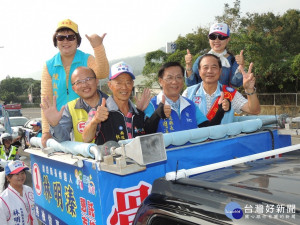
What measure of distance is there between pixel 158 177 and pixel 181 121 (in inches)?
37.7

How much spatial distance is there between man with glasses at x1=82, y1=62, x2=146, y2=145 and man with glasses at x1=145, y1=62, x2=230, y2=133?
0.17 meters

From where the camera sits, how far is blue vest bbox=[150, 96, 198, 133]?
2.58m

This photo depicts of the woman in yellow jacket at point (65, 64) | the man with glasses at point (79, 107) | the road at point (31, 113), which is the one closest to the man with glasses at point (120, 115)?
the man with glasses at point (79, 107)

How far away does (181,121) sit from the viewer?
266 cm

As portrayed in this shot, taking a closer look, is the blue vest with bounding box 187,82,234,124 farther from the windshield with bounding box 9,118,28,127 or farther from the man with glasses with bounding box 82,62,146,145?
the windshield with bounding box 9,118,28,127

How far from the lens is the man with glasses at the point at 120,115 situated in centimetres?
Answer: 229

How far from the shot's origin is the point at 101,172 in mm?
1620

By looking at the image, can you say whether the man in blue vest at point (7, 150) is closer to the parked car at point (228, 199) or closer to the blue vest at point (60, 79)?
the blue vest at point (60, 79)

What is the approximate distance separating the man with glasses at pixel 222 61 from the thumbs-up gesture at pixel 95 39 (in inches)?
40.1

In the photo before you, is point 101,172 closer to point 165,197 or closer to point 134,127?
point 165,197

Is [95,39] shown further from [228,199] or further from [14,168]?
[228,199]

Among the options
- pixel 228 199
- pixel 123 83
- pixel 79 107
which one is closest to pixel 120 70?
pixel 123 83

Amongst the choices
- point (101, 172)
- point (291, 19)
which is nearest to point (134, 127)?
point (101, 172)

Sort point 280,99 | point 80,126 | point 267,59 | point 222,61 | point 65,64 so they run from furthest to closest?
point 267,59 < point 280,99 < point 222,61 < point 65,64 < point 80,126
